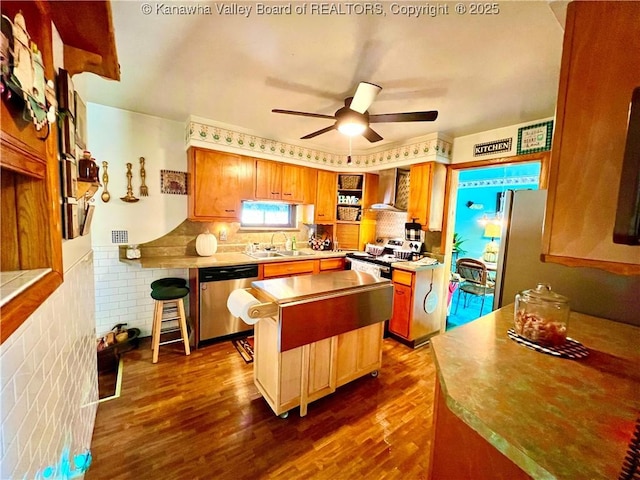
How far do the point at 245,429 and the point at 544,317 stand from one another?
1.93 meters

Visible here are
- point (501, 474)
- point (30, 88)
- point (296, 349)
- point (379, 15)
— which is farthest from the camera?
point (296, 349)

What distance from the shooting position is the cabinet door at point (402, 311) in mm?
3045

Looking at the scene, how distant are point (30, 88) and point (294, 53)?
1399 millimetres

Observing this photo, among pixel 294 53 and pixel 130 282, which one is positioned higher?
pixel 294 53

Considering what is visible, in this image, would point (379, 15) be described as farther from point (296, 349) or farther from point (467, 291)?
point (467, 291)

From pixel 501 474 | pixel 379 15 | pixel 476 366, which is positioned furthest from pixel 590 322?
pixel 379 15

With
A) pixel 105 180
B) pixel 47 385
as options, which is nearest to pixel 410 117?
pixel 47 385

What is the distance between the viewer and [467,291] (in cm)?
432

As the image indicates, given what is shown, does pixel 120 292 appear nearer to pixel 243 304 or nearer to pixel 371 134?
pixel 243 304

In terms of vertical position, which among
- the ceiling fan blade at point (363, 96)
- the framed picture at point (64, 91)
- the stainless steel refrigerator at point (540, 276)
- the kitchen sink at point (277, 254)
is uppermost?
the ceiling fan blade at point (363, 96)

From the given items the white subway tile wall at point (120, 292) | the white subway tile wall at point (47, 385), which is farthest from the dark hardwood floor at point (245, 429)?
the white subway tile wall at point (120, 292)

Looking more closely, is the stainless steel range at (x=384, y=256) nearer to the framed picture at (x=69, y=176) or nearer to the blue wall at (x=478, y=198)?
the framed picture at (x=69, y=176)

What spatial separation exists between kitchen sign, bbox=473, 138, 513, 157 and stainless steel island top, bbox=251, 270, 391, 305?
6.68 feet

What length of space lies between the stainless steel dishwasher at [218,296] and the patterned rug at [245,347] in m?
0.14
